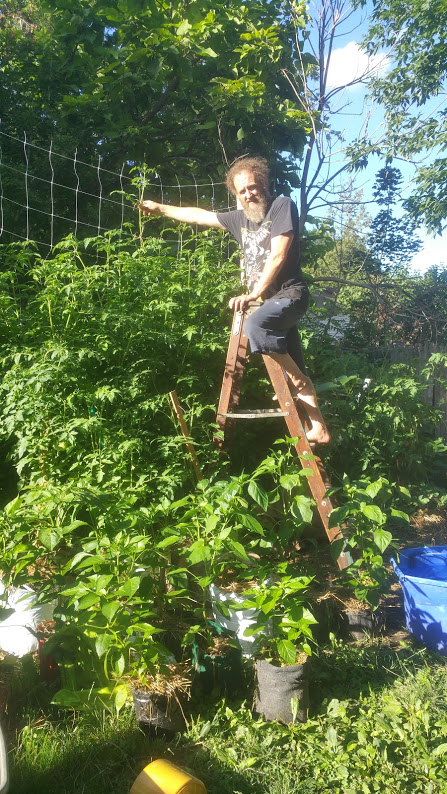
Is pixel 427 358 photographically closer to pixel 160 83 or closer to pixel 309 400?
pixel 309 400

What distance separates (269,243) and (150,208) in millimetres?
851

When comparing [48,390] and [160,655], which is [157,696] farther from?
[48,390]

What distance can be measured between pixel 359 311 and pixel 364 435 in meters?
4.10

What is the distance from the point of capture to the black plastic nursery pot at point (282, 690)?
2.22 m

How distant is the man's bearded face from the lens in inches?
126

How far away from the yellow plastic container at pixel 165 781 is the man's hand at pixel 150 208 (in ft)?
9.49

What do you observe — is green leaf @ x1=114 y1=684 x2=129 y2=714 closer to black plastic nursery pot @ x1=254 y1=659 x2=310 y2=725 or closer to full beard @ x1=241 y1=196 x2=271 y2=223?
black plastic nursery pot @ x1=254 y1=659 x2=310 y2=725

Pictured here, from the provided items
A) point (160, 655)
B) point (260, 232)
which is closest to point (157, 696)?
point (160, 655)

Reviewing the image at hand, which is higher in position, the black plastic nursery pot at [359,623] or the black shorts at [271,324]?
the black shorts at [271,324]

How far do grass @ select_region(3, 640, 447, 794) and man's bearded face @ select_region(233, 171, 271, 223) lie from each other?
2.39 metres

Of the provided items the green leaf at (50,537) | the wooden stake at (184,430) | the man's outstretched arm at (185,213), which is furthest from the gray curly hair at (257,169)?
the green leaf at (50,537)

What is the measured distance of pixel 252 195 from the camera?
3236mm

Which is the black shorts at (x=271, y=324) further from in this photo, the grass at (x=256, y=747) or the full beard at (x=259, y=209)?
the grass at (x=256, y=747)

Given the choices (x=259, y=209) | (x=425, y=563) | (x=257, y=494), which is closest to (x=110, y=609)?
(x=257, y=494)
